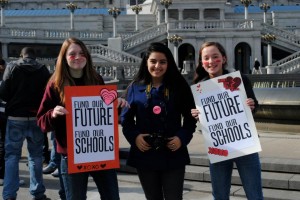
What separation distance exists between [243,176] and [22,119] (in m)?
3.63

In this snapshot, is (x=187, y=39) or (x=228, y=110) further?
(x=187, y=39)

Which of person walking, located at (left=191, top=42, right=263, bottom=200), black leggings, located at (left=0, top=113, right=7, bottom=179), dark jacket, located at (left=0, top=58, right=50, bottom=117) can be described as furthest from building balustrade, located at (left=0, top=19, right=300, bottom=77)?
person walking, located at (left=191, top=42, right=263, bottom=200)

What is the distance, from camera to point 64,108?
556cm

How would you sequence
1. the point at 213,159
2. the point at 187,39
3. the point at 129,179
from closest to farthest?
the point at 213,159
the point at 129,179
the point at 187,39

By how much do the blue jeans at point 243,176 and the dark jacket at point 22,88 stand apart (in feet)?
10.7

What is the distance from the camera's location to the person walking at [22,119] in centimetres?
789

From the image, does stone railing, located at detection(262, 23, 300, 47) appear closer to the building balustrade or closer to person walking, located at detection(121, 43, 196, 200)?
the building balustrade

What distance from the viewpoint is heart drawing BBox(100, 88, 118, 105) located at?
5.75 m

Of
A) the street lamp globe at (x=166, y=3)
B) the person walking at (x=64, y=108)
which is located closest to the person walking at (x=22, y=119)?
the person walking at (x=64, y=108)

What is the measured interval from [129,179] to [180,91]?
13.5 ft

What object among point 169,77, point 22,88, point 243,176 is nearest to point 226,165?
point 243,176

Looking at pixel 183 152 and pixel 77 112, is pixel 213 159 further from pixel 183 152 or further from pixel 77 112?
pixel 77 112

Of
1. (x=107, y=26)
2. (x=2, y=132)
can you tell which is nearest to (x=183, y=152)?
(x=2, y=132)

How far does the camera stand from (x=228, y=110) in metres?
5.93
